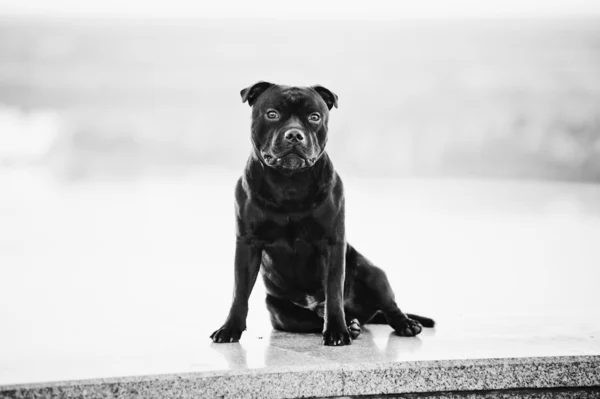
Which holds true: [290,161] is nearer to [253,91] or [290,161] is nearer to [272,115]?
[272,115]

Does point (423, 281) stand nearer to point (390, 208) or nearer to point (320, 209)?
point (390, 208)

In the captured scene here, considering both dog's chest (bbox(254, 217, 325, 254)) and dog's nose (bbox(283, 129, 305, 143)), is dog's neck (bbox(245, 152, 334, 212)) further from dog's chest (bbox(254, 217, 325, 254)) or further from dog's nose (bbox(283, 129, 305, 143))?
dog's nose (bbox(283, 129, 305, 143))

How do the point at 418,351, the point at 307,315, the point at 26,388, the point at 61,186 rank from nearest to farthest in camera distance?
the point at 26,388 < the point at 418,351 < the point at 307,315 < the point at 61,186

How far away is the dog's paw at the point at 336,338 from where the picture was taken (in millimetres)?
2682

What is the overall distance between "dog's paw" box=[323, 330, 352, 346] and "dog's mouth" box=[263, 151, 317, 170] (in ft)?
1.91

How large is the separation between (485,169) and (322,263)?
2.28 metres

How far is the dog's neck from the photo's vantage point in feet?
8.80

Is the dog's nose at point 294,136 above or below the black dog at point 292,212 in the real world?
above

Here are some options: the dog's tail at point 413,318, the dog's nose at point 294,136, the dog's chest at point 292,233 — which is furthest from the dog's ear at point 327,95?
Result: the dog's tail at point 413,318

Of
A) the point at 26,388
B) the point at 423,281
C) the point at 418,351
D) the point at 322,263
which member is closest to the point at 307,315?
the point at 322,263

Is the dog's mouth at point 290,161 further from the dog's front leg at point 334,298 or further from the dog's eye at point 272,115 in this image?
the dog's front leg at point 334,298

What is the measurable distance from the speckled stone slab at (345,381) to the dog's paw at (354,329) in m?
0.45

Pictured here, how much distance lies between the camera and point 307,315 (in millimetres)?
2994

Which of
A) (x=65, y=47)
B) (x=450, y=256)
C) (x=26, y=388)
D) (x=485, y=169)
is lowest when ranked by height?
(x=26, y=388)
